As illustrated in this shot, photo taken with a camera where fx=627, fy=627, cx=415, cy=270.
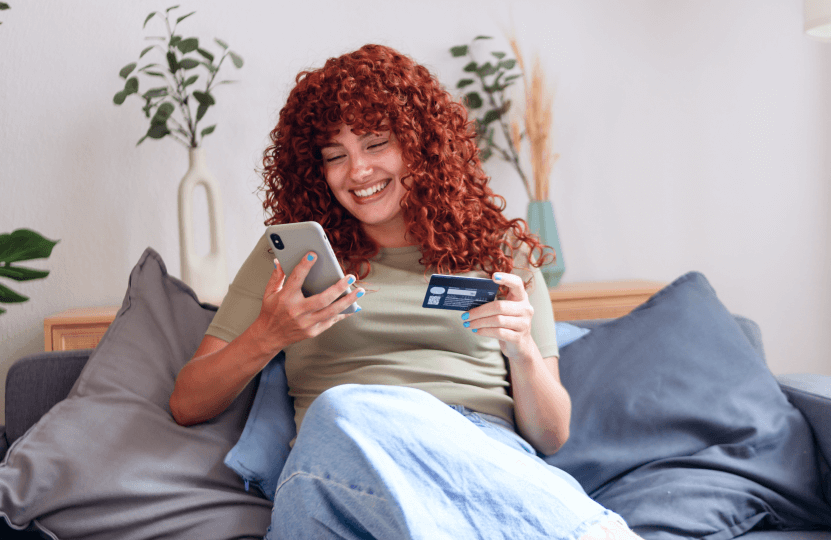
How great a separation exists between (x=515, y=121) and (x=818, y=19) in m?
0.95

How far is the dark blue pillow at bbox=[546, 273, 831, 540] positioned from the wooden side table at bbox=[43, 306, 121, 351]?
1.28 metres

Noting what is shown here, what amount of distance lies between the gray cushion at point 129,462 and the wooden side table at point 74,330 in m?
0.70

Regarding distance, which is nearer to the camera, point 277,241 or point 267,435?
point 277,241

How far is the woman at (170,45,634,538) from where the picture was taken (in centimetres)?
74

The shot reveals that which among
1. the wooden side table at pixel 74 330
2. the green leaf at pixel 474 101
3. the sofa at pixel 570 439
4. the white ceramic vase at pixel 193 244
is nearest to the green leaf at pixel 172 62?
the white ceramic vase at pixel 193 244

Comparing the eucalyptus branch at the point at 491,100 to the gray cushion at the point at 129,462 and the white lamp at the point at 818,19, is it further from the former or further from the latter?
the gray cushion at the point at 129,462

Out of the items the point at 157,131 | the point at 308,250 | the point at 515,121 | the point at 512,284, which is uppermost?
the point at 157,131

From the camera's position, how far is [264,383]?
1155 millimetres

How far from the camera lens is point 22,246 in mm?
869

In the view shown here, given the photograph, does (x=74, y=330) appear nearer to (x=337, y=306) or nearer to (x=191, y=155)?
(x=191, y=155)

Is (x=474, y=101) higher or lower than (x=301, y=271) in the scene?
higher

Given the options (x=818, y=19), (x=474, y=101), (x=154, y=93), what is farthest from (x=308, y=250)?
(x=818, y=19)

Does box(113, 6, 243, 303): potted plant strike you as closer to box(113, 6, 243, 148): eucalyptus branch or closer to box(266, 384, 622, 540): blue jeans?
box(113, 6, 243, 148): eucalyptus branch

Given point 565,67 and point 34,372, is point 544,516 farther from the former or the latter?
point 565,67
